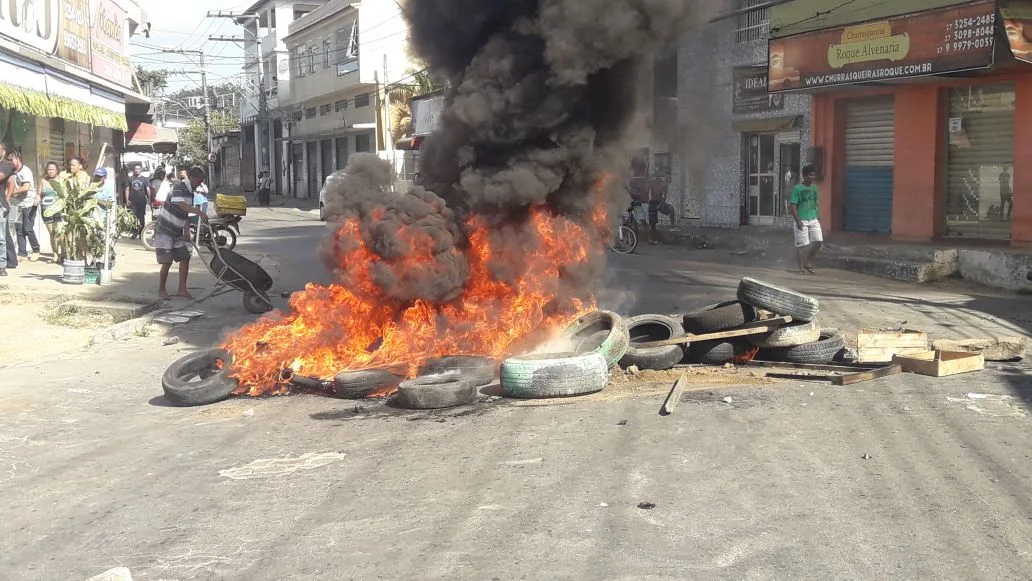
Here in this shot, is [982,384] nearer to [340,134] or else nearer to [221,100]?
[340,134]

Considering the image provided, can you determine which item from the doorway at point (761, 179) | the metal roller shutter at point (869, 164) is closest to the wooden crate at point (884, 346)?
the metal roller shutter at point (869, 164)

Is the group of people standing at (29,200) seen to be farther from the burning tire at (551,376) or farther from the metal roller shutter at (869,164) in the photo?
the metal roller shutter at (869,164)

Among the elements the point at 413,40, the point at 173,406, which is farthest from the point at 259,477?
the point at 413,40

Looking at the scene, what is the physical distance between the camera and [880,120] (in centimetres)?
2002

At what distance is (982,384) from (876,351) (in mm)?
962

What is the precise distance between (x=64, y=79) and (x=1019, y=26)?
56.8ft

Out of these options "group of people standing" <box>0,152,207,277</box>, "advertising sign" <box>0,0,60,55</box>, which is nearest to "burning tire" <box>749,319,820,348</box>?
"group of people standing" <box>0,152,207,277</box>

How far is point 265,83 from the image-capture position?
6312cm

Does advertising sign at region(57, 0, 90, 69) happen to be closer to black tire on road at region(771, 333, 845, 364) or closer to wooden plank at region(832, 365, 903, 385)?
black tire on road at region(771, 333, 845, 364)

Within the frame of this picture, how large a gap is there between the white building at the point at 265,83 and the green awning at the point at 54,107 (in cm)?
3669

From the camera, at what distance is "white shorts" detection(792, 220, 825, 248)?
14656 mm

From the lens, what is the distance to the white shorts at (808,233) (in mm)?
14656

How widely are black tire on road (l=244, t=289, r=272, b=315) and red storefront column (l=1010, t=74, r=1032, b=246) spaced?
43.7 feet

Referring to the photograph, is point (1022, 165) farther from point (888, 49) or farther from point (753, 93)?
point (753, 93)
